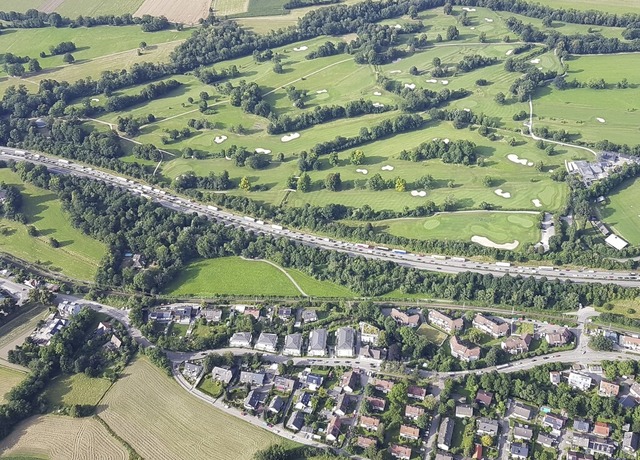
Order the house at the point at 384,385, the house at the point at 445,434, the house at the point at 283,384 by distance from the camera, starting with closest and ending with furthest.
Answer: the house at the point at 445,434, the house at the point at 384,385, the house at the point at 283,384

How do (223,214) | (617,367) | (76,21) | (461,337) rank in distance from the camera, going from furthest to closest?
(76,21) < (223,214) < (461,337) < (617,367)

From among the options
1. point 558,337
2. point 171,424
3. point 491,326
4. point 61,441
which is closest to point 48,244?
point 61,441

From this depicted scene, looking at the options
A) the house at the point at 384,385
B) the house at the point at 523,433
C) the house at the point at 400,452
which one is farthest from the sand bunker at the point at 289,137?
the house at the point at 523,433

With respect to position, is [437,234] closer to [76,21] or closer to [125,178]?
[125,178]

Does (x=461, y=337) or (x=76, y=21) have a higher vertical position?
(x=76, y=21)

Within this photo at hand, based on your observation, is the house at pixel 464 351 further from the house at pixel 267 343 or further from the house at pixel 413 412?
the house at pixel 267 343

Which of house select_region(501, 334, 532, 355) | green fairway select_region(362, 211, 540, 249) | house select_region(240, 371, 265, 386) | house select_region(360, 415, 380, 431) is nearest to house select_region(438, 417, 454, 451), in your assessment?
house select_region(360, 415, 380, 431)

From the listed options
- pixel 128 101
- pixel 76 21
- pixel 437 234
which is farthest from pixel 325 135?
pixel 76 21
